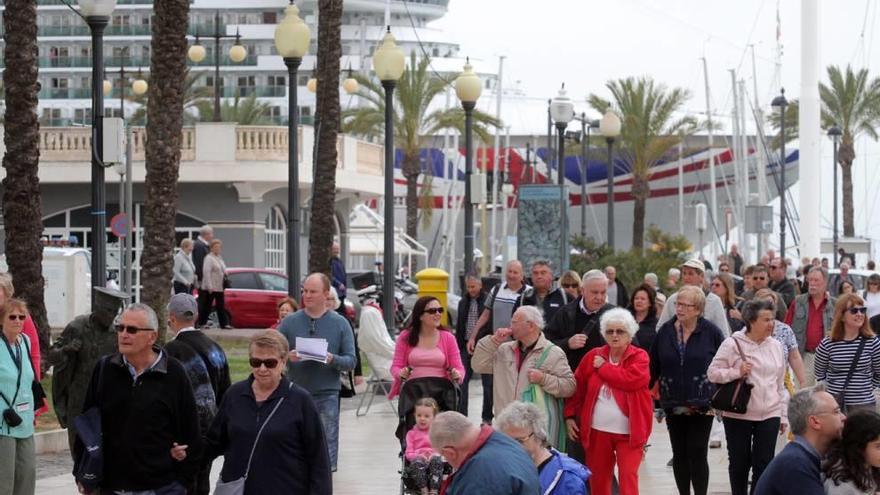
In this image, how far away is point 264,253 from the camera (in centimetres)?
4834

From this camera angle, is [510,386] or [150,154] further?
Answer: [150,154]

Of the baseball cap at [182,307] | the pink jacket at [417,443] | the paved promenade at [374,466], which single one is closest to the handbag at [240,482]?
the baseball cap at [182,307]

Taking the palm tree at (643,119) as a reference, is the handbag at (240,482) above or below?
below

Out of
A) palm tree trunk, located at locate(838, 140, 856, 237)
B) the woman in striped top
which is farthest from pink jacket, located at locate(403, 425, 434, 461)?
palm tree trunk, located at locate(838, 140, 856, 237)

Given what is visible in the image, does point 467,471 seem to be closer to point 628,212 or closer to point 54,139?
point 54,139

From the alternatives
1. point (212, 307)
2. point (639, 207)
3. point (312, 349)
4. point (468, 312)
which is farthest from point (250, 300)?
point (639, 207)

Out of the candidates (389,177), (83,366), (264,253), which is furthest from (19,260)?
(264,253)

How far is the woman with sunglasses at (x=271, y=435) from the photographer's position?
8.69 meters

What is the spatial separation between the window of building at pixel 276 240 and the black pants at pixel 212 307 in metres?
14.5

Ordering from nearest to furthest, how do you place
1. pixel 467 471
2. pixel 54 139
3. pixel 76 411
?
pixel 467 471 → pixel 76 411 → pixel 54 139

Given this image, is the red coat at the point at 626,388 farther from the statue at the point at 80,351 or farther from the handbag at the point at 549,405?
the statue at the point at 80,351

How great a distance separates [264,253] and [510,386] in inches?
1433

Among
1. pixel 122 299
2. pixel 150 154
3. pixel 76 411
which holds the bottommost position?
pixel 76 411

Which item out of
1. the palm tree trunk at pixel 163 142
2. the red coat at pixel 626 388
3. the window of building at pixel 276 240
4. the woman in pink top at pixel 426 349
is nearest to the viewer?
the red coat at pixel 626 388
